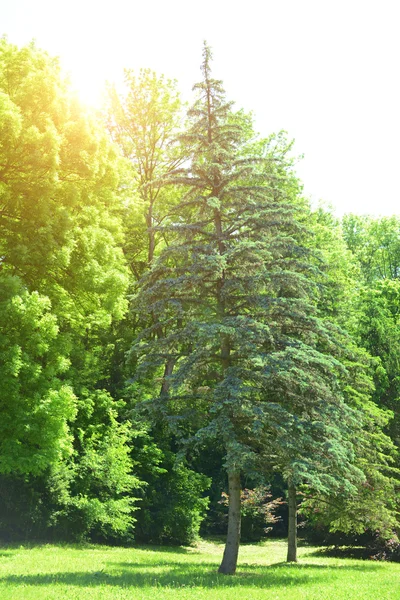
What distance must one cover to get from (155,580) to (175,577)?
2.52 feet

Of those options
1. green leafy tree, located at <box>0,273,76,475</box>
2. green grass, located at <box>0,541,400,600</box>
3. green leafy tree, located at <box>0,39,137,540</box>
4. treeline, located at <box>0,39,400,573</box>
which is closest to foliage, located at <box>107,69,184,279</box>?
treeline, located at <box>0,39,400,573</box>

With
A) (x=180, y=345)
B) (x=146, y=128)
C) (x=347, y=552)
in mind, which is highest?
(x=146, y=128)

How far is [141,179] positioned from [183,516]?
18106mm

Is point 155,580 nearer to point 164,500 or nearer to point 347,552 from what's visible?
point 164,500

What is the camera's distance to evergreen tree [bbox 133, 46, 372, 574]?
46.2 feet

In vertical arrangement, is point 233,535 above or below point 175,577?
above

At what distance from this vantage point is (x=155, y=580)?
12.4 metres

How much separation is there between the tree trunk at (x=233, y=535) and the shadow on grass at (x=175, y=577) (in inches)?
11.3

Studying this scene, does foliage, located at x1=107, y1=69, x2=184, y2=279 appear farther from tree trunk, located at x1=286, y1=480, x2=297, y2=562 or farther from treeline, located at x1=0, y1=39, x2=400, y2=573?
tree trunk, located at x1=286, y1=480, x2=297, y2=562

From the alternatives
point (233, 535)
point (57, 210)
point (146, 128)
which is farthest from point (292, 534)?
point (146, 128)

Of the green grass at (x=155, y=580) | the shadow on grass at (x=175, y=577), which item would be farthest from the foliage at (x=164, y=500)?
the shadow on grass at (x=175, y=577)

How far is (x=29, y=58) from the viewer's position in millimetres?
19938

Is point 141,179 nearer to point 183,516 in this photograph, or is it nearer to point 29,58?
point 29,58

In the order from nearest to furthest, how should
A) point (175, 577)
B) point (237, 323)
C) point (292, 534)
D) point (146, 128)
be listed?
point (175, 577) < point (237, 323) < point (292, 534) < point (146, 128)
